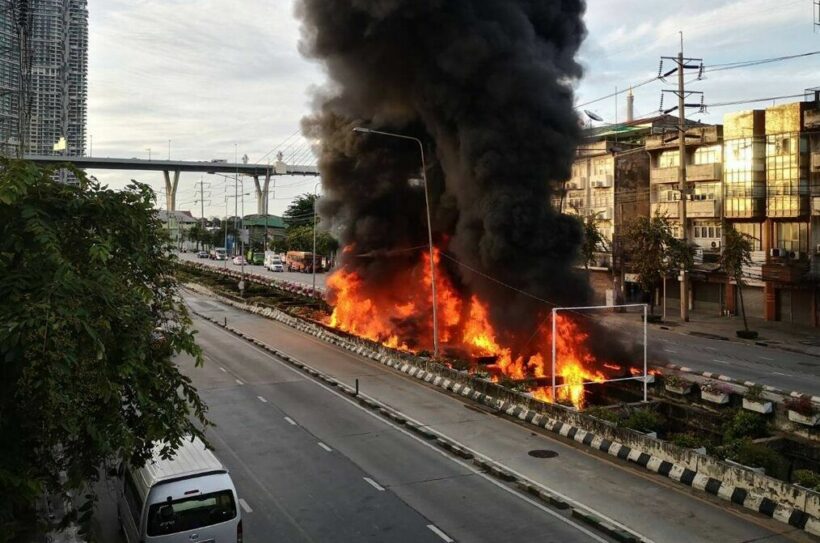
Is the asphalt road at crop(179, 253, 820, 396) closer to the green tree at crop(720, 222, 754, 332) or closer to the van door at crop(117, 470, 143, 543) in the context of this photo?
the green tree at crop(720, 222, 754, 332)

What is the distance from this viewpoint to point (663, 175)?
43.9m

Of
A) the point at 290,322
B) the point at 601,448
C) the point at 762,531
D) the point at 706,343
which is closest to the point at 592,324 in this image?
the point at 601,448

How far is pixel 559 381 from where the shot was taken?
65.5 ft

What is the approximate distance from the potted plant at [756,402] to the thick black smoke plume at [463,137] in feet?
23.3

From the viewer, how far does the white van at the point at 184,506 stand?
28.7 feet

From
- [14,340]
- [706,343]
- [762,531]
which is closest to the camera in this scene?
[14,340]

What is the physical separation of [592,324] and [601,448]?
7.19 metres

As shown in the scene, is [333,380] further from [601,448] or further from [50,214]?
[50,214]

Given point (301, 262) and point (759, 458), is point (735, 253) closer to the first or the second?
point (759, 458)

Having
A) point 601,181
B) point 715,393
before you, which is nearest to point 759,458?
point 715,393

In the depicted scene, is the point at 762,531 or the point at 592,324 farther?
the point at 592,324

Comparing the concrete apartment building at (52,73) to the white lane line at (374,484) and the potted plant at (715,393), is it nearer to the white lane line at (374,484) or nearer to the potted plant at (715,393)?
the white lane line at (374,484)

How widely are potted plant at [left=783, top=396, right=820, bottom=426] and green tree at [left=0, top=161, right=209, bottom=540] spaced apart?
539 inches

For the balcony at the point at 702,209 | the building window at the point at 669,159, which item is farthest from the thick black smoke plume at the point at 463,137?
the building window at the point at 669,159
